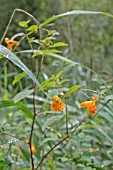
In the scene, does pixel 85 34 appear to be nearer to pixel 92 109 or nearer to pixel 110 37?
pixel 110 37

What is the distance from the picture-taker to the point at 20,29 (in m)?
5.06

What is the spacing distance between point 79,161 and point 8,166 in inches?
10.9

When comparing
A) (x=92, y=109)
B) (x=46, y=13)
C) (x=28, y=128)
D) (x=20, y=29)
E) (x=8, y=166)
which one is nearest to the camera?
(x=92, y=109)

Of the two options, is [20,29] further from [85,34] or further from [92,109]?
[92,109]

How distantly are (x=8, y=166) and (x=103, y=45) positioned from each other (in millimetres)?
3282

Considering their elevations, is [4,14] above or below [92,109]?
above

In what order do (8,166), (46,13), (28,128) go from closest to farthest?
1. (8,166)
2. (28,128)
3. (46,13)

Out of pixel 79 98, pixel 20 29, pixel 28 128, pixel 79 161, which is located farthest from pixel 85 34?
pixel 79 161

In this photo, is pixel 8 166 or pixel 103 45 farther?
pixel 103 45

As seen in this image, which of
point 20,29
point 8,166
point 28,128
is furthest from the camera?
point 20,29

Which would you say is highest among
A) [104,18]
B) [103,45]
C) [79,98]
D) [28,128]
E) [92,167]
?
[104,18]

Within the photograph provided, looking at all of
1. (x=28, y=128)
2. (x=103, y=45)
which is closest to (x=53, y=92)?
(x=28, y=128)

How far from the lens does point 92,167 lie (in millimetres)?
1373

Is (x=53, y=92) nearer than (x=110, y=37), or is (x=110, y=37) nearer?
(x=53, y=92)
